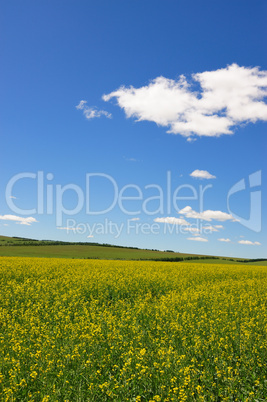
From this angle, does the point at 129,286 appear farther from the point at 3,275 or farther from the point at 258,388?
the point at 258,388

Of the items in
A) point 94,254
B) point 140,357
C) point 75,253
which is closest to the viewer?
point 140,357

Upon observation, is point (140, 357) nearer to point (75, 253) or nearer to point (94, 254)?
point (94, 254)

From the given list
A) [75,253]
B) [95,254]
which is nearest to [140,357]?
[95,254]

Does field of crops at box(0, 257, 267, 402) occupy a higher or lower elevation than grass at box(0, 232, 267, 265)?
higher

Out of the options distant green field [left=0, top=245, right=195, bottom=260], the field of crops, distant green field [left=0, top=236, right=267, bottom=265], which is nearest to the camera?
the field of crops

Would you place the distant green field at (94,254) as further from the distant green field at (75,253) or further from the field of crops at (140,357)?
the field of crops at (140,357)

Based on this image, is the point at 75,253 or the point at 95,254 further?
the point at 75,253

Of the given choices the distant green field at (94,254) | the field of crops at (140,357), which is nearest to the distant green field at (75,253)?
the distant green field at (94,254)

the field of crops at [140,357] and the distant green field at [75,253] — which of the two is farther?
the distant green field at [75,253]

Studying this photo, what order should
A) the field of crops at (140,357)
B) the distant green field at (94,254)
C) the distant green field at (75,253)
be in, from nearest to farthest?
the field of crops at (140,357), the distant green field at (75,253), the distant green field at (94,254)

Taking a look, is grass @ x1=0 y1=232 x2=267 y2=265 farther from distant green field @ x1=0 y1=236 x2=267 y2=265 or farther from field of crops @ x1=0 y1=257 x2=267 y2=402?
field of crops @ x1=0 y1=257 x2=267 y2=402

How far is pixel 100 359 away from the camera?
5.80 metres

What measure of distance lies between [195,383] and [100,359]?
1.88 m

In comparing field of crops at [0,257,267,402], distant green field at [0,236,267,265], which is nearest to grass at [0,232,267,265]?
distant green field at [0,236,267,265]
